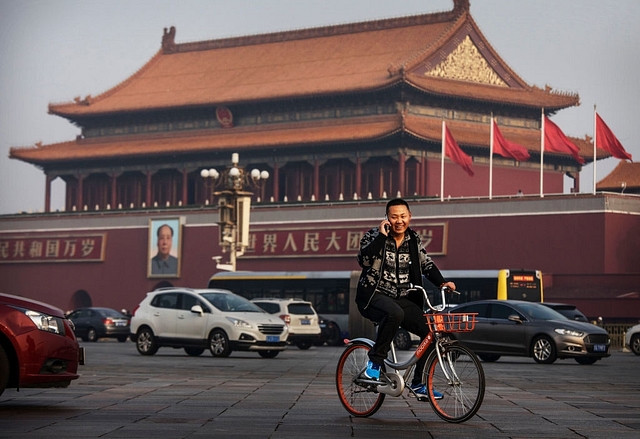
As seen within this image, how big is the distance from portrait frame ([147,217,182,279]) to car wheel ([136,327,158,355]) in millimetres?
23544

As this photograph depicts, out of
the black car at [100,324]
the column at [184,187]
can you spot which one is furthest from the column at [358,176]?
the black car at [100,324]

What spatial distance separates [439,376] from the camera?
8.91 metres

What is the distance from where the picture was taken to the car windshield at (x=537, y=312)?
2092cm

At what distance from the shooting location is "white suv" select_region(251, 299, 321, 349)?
28.0 metres

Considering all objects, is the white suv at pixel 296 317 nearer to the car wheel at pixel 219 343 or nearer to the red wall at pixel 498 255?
the car wheel at pixel 219 343

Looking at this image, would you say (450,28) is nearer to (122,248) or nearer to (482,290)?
(122,248)

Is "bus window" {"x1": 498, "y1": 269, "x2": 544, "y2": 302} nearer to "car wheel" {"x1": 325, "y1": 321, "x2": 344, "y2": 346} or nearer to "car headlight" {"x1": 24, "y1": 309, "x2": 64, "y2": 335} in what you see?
"car wheel" {"x1": 325, "y1": 321, "x2": 344, "y2": 346}

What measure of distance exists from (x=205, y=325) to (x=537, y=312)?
566 cm

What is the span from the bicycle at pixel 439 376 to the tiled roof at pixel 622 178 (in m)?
45.0

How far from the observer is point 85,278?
4881cm

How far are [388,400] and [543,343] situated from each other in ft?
31.3

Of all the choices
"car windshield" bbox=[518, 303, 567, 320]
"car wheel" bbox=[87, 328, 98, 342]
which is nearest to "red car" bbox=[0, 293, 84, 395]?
"car windshield" bbox=[518, 303, 567, 320]

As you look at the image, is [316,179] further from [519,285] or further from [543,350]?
[543,350]

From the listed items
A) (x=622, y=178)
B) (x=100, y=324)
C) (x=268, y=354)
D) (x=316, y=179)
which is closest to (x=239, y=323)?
(x=268, y=354)
